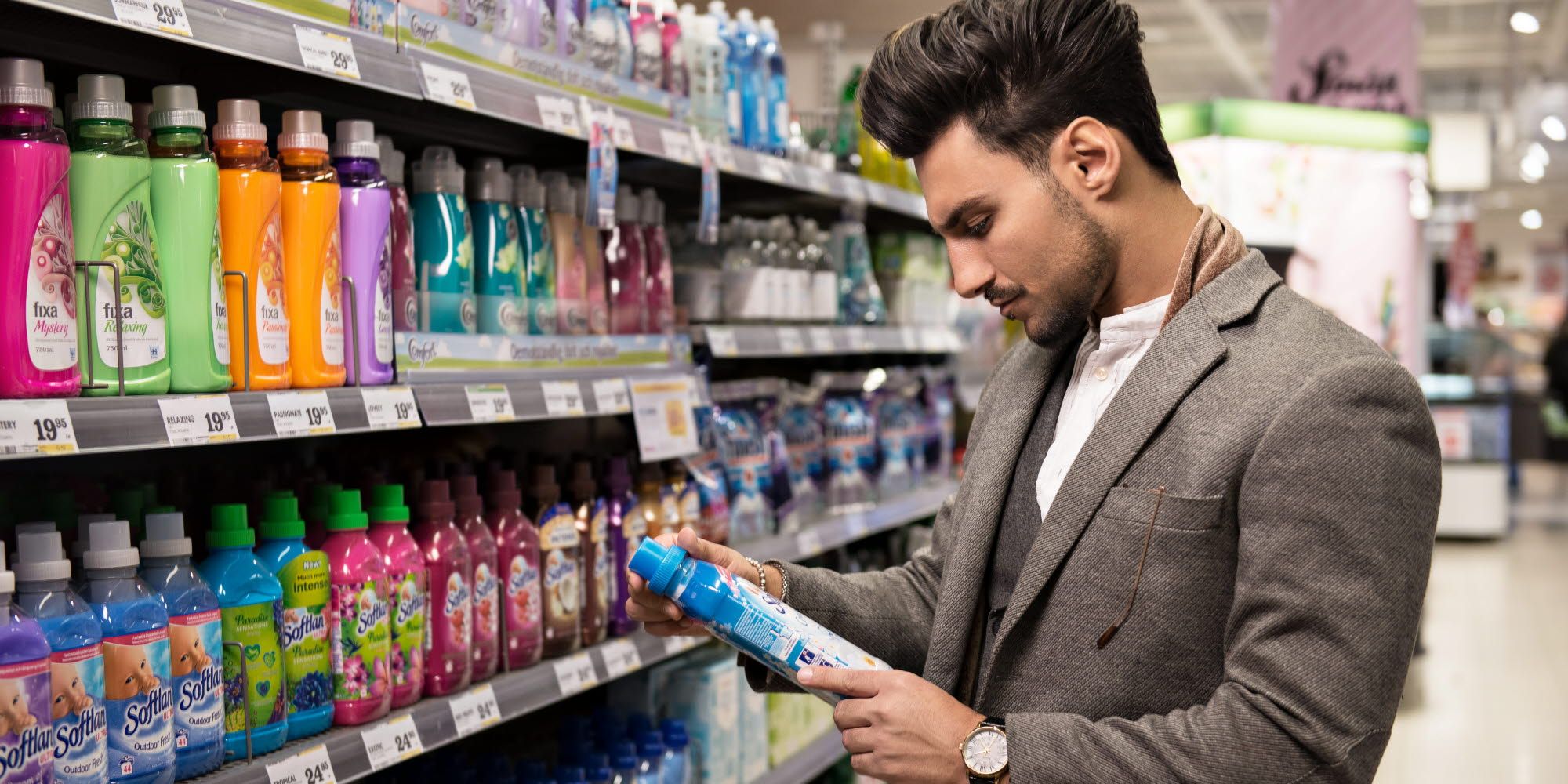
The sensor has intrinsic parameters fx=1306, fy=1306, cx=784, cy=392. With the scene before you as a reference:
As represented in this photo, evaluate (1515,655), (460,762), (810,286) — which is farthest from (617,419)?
(1515,655)

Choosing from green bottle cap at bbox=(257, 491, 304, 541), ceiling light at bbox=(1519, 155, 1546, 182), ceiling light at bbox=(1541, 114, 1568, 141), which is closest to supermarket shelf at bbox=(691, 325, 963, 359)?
green bottle cap at bbox=(257, 491, 304, 541)

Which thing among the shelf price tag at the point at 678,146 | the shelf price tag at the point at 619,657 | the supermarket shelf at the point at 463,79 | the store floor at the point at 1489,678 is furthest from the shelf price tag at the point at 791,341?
the store floor at the point at 1489,678

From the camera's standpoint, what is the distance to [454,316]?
2035 millimetres

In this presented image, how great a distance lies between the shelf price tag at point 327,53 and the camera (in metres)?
1.62

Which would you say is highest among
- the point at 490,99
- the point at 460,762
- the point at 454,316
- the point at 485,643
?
the point at 490,99

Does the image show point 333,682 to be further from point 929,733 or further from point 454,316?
point 929,733

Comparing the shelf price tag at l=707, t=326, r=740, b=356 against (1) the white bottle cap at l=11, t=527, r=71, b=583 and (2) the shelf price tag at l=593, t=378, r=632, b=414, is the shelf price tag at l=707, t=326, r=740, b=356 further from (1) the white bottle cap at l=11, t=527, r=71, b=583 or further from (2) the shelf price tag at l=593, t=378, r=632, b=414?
(1) the white bottle cap at l=11, t=527, r=71, b=583

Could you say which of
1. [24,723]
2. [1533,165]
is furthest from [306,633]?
[1533,165]

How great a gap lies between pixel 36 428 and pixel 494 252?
0.92 meters

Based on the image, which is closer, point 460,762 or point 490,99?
point 490,99

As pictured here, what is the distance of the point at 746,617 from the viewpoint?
1.51 metres

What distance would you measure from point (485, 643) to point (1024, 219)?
1.11 m

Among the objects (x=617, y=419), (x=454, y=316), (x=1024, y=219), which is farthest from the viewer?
(x=617, y=419)

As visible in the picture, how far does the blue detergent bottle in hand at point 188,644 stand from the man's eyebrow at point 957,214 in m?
0.97
